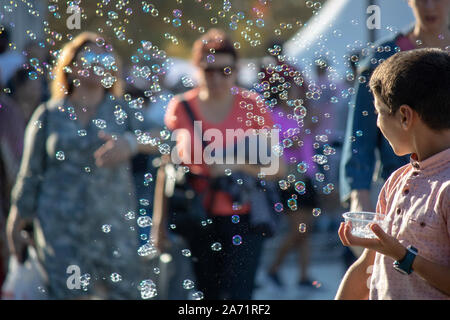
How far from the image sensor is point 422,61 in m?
1.73

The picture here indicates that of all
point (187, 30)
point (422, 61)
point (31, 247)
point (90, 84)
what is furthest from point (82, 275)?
point (187, 30)

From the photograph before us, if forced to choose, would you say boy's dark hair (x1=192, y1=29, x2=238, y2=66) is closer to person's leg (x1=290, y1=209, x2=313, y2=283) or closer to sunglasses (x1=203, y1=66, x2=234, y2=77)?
sunglasses (x1=203, y1=66, x2=234, y2=77)

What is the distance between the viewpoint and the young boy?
1.64 m

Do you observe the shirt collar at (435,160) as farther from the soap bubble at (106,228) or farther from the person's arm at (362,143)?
the soap bubble at (106,228)

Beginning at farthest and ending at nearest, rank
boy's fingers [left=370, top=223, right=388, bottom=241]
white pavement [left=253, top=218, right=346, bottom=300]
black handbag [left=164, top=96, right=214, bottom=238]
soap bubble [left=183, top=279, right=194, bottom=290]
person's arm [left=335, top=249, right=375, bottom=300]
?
white pavement [left=253, top=218, right=346, bottom=300]
soap bubble [left=183, top=279, right=194, bottom=290]
black handbag [left=164, top=96, right=214, bottom=238]
person's arm [left=335, top=249, right=375, bottom=300]
boy's fingers [left=370, top=223, right=388, bottom=241]

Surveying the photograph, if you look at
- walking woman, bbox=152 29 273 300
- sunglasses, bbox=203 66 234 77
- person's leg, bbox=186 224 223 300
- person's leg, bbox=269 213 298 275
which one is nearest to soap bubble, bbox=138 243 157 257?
walking woman, bbox=152 29 273 300

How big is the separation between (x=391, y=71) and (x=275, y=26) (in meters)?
1.59

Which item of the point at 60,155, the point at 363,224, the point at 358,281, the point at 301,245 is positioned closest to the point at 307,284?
the point at 301,245

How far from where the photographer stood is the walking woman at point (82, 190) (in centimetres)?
299

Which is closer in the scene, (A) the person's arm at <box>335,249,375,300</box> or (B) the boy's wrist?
(B) the boy's wrist

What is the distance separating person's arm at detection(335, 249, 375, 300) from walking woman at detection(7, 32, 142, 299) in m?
1.34

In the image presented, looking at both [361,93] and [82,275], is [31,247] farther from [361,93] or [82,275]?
[361,93]

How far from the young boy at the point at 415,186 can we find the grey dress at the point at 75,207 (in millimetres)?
1467

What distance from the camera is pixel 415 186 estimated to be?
1729mm
